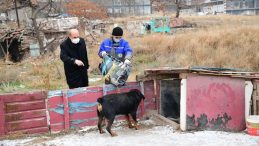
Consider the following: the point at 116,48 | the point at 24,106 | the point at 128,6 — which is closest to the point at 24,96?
the point at 24,106

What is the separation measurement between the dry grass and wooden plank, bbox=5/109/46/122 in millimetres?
4779

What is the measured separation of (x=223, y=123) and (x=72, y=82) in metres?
3.08

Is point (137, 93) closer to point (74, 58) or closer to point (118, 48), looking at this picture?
point (118, 48)

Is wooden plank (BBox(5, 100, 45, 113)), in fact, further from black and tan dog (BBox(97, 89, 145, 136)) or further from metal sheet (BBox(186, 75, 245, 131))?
metal sheet (BBox(186, 75, 245, 131))

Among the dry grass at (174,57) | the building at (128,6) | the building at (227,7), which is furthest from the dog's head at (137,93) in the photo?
the building at (227,7)

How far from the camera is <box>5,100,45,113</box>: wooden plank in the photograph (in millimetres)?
7082

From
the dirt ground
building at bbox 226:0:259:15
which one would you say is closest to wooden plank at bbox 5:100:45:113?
the dirt ground

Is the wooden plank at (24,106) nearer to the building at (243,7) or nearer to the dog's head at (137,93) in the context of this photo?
the dog's head at (137,93)

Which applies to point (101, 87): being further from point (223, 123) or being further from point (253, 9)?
point (253, 9)

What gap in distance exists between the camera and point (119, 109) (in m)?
7.05

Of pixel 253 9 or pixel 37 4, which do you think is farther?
pixel 253 9

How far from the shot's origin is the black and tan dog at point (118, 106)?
6.88 meters

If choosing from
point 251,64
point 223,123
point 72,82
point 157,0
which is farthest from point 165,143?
point 157,0

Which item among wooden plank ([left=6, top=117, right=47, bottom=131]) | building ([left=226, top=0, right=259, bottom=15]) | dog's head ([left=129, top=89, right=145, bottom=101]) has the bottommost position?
wooden plank ([left=6, top=117, right=47, bottom=131])
